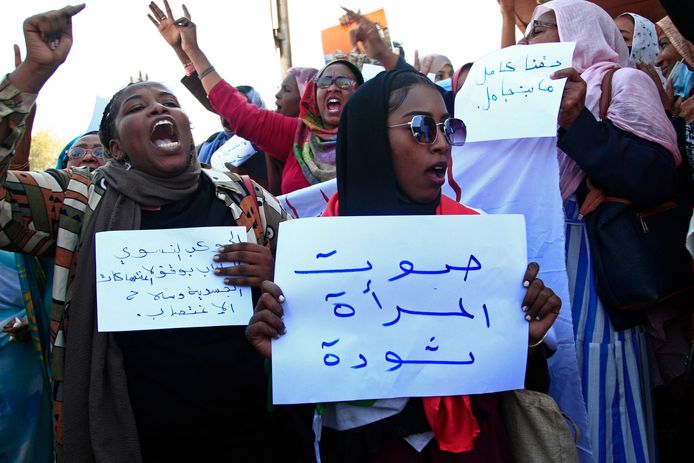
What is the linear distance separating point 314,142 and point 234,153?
3.30 feet

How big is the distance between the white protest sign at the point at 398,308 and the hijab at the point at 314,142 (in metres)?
1.76

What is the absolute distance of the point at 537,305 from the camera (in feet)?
5.47

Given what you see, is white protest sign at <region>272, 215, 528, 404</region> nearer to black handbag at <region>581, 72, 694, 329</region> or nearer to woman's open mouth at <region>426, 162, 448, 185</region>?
woman's open mouth at <region>426, 162, 448, 185</region>

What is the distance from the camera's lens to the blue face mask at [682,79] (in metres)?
3.26

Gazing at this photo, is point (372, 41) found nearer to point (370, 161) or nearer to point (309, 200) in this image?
point (309, 200)

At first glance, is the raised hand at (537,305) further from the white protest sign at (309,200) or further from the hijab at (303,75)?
the hijab at (303,75)

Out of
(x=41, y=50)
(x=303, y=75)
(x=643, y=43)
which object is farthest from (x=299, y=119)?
(x=643, y=43)

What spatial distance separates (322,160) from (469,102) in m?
1.05

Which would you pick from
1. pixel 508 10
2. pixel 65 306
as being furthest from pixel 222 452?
pixel 508 10

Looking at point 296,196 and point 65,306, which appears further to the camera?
point 296,196

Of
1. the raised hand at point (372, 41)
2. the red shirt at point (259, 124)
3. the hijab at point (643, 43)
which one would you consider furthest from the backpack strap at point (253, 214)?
the hijab at point (643, 43)

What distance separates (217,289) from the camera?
2.03 metres

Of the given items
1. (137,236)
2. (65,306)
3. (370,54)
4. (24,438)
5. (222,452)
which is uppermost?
(370,54)

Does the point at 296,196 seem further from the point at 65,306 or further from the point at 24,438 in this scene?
the point at 24,438
